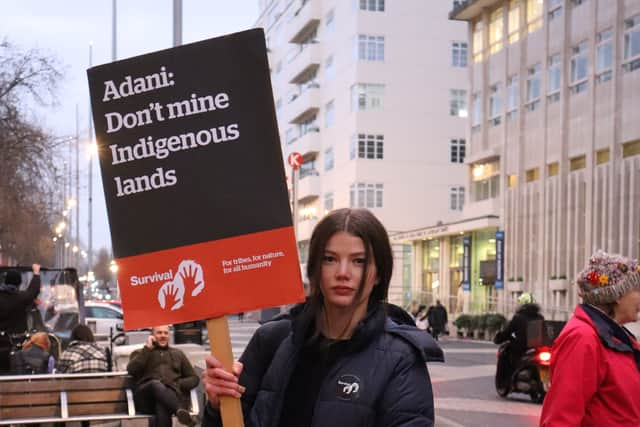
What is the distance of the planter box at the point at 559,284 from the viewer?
1629 inches

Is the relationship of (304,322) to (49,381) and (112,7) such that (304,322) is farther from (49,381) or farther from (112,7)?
(112,7)

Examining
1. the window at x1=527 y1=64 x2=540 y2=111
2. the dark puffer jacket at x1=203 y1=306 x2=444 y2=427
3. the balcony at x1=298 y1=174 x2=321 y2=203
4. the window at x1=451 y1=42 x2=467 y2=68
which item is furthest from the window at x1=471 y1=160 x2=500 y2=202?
the dark puffer jacket at x1=203 y1=306 x2=444 y2=427

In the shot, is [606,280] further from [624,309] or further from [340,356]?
[340,356]

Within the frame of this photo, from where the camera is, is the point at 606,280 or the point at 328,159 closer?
the point at 606,280

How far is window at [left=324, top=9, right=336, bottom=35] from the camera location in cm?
7319

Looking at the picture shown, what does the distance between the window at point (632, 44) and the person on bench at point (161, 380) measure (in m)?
28.5

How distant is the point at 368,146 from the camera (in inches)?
2670

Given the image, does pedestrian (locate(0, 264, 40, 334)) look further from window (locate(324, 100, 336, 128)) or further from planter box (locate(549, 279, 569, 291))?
window (locate(324, 100, 336, 128))

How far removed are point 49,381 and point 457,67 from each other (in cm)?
6086

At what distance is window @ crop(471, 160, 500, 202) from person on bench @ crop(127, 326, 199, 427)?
3882cm

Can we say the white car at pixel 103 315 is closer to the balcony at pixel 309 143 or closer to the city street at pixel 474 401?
the city street at pixel 474 401

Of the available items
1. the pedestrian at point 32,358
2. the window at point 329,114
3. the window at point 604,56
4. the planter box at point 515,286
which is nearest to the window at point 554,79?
the window at point 604,56

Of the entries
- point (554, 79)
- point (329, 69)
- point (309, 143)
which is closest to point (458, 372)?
point (554, 79)

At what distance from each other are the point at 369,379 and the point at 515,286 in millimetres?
43289
